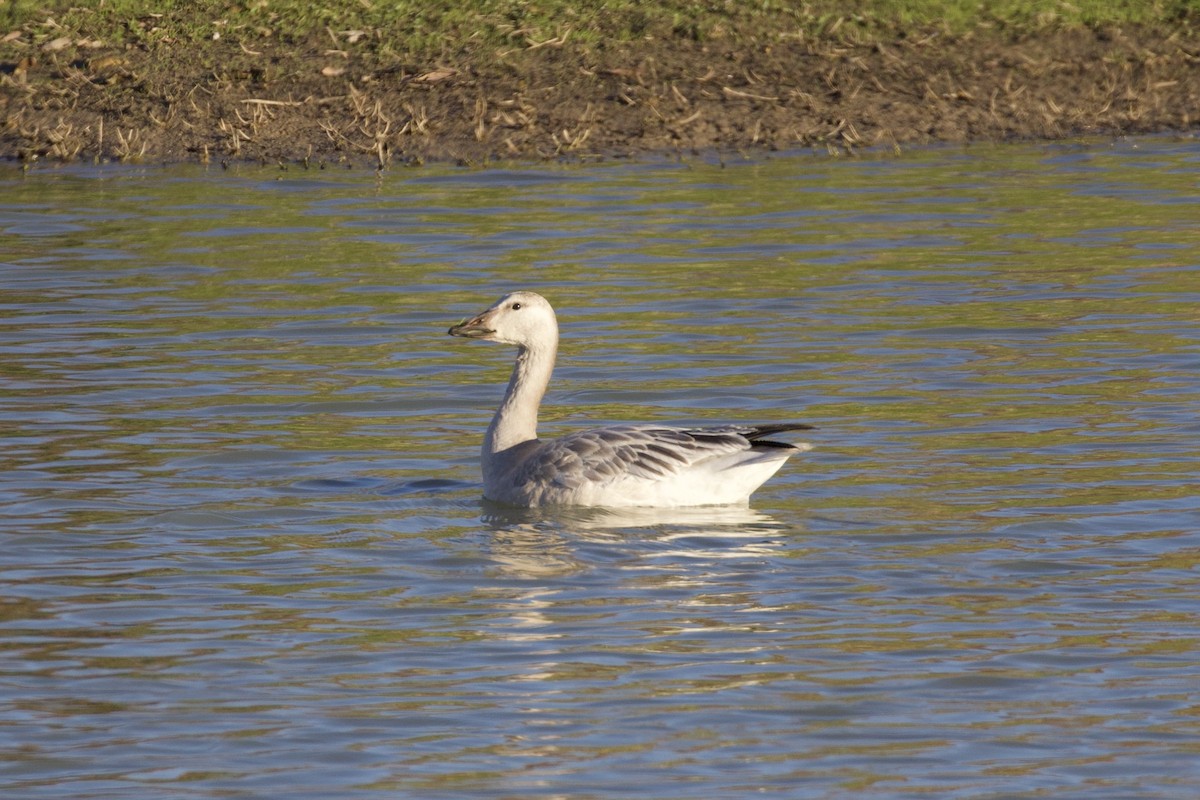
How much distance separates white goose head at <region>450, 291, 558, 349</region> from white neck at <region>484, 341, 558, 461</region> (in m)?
0.05

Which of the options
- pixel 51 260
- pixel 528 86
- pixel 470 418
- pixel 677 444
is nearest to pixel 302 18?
pixel 528 86

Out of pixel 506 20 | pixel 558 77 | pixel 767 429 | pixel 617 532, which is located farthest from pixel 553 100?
pixel 617 532

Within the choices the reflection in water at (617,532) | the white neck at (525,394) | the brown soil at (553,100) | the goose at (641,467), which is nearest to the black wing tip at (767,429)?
the goose at (641,467)

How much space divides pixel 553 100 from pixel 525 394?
11250mm

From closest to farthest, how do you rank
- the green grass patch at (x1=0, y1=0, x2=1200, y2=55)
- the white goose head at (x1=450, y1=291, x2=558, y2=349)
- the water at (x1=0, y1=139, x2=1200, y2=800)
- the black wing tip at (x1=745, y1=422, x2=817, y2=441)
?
1. the water at (x1=0, y1=139, x2=1200, y2=800)
2. the black wing tip at (x1=745, y1=422, x2=817, y2=441)
3. the white goose head at (x1=450, y1=291, x2=558, y2=349)
4. the green grass patch at (x1=0, y1=0, x2=1200, y2=55)

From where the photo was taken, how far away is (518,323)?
11641 mm

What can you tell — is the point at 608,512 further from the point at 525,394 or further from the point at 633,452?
the point at 525,394

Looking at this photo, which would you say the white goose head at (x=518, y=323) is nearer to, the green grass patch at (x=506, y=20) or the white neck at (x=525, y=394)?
the white neck at (x=525, y=394)

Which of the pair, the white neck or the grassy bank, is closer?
the white neck

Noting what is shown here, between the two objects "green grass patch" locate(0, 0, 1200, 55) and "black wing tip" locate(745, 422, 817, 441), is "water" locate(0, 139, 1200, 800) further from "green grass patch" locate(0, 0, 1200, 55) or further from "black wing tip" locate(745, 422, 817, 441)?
"green grass patch" locate(0, 0, 1200, 55)

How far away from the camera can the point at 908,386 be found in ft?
43.6

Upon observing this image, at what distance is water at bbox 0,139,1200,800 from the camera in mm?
7250

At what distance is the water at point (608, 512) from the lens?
7.25 metres

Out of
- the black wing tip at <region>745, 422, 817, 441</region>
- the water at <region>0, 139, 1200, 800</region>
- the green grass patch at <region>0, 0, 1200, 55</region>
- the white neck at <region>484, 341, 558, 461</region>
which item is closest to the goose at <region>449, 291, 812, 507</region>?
the black wing tip at <region>745, 422, 817, 441</region>
